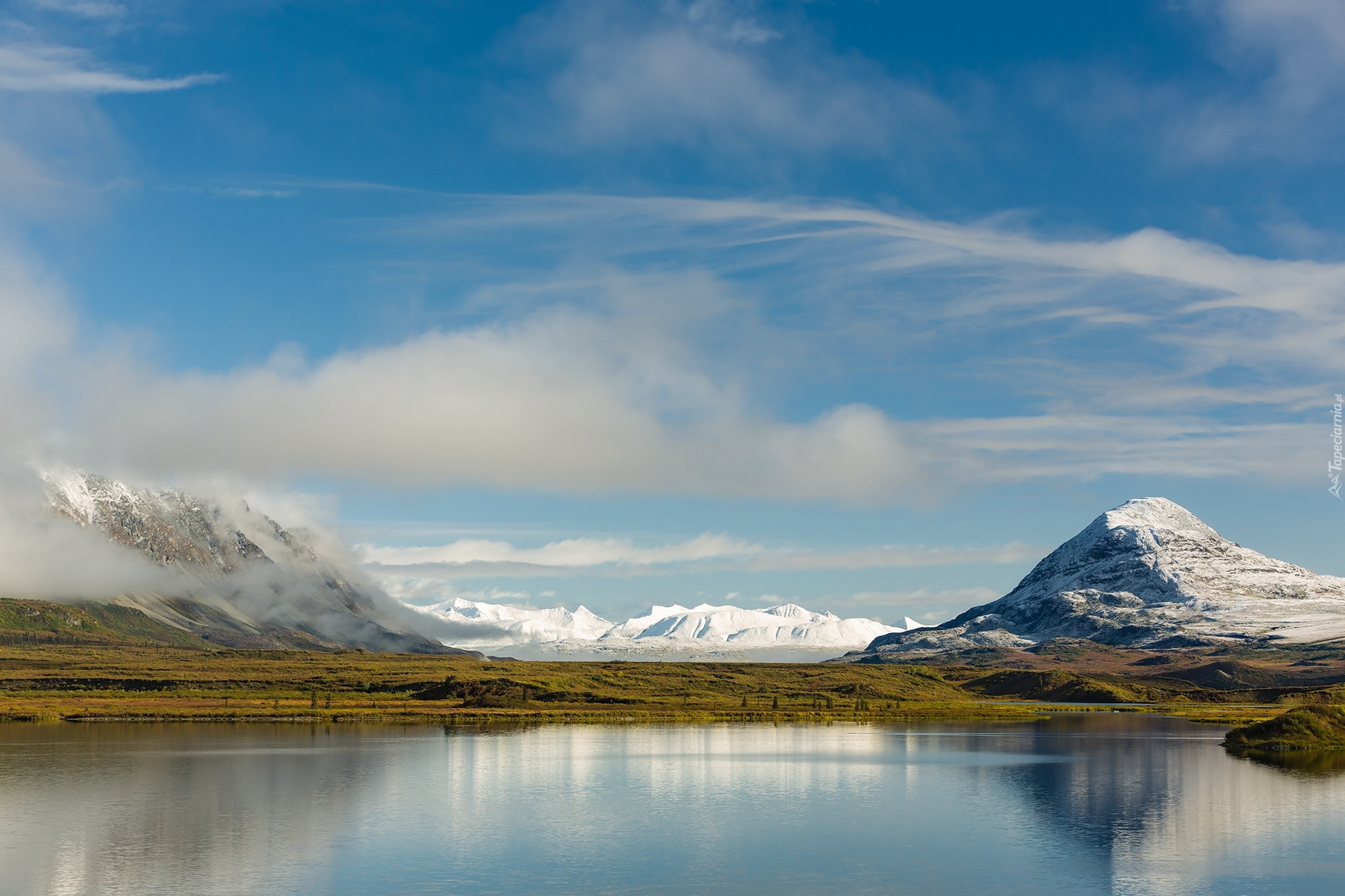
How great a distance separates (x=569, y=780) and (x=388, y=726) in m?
73.0

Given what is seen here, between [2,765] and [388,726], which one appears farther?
[388,726]

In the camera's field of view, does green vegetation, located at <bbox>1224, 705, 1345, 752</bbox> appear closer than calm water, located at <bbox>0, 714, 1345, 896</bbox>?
No

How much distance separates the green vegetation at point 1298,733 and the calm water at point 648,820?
49.7 ft

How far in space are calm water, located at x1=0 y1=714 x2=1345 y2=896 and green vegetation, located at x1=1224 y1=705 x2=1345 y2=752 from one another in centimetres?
1515

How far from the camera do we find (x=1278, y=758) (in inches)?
4941

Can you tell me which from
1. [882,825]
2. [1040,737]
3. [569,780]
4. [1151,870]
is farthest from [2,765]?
[1040,737]

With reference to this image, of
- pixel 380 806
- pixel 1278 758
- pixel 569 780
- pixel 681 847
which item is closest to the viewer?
pixel 681 847

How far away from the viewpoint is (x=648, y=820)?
3086 inches

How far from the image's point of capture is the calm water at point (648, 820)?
59.6 metres

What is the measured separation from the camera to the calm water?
5959 centimetres

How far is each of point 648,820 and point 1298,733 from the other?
9741 centimetres

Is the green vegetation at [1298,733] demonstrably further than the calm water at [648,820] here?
Yes

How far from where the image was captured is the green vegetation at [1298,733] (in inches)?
5384

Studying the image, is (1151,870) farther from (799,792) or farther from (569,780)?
(569,780)
